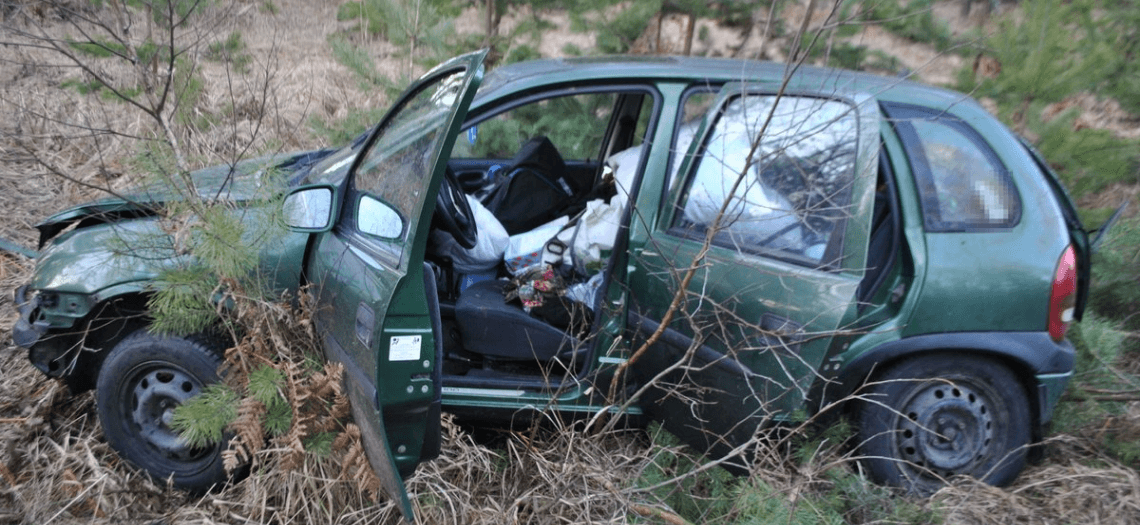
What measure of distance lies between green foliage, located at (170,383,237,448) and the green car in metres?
0.29

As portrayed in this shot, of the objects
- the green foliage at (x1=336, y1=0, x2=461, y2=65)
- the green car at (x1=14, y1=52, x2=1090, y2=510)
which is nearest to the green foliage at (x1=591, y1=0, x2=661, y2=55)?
the green foliage at (x1=336, y1=0, x2=461, y2=65)

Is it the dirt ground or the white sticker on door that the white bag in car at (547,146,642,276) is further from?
the white sticker on door

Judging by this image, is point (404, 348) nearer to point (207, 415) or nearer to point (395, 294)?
point (395, 294)

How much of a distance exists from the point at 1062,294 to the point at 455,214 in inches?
99.1

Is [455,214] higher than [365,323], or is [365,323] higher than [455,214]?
[455,214]

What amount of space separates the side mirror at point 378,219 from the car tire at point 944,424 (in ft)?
6.47

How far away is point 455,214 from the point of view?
351 cm

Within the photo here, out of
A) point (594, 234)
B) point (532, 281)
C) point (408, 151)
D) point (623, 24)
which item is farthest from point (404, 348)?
A: point (623, 24)

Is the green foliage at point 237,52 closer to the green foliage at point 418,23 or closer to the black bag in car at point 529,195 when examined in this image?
the green foliage at point 418,23

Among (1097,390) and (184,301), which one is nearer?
(184,301)

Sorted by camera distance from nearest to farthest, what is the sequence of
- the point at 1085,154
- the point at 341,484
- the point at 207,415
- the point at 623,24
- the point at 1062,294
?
the point at 207,415 → the point at 341,484 → the point at 1062,294 → the point at 1085,154 → the point at 623,24

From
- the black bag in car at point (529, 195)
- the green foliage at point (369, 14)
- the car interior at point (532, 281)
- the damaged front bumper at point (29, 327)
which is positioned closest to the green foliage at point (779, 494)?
the car interior at point (532, 281)

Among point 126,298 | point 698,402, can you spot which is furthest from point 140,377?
point 698,402

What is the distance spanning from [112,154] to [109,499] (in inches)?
168
